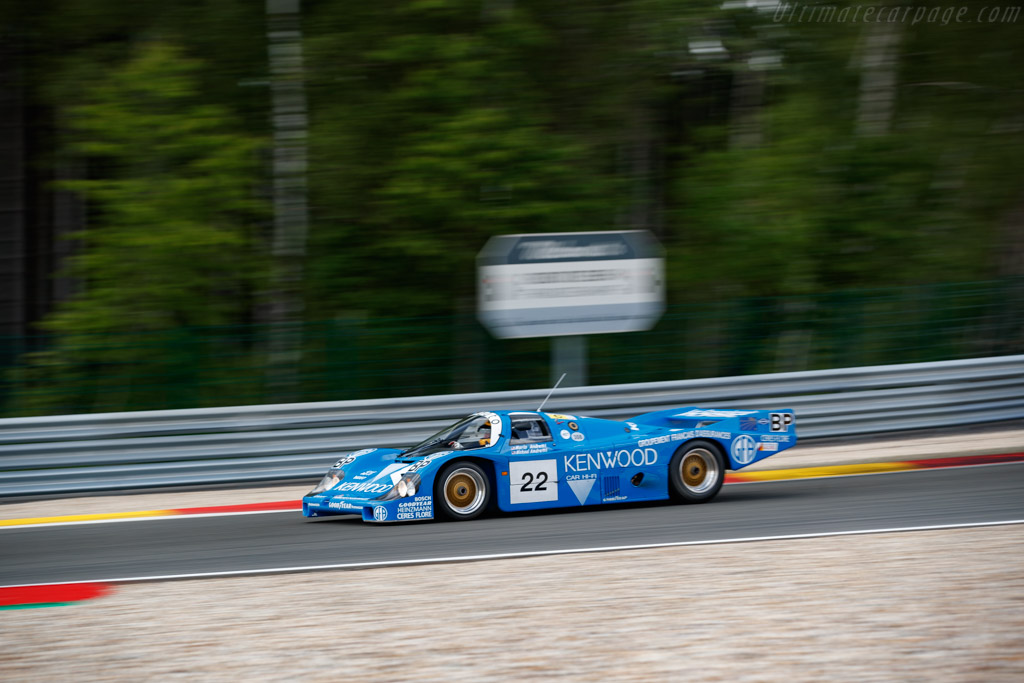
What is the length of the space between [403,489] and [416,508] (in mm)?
206

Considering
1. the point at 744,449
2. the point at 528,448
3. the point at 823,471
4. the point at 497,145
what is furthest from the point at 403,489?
the point at 497,145

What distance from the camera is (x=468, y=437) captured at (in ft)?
32.8

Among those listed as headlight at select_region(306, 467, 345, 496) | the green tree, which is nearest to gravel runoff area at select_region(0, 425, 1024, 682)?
headlight at select_region(306, 467, 345, 496)

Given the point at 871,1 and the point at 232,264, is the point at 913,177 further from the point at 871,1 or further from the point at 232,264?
the point at 232,264

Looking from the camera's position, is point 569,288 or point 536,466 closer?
point 536,466

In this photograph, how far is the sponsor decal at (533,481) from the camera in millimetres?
10008

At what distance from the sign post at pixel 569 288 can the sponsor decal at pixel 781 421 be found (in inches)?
162

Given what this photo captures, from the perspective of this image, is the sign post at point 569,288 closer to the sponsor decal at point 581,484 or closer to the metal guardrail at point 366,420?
the metal guardrail at point 366,420

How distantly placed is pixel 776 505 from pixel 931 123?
13092mm

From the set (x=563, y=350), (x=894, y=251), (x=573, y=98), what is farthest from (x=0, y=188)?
(x=894, y=251)

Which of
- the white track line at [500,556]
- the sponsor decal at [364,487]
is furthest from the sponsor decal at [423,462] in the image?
the white track line at [500,556]

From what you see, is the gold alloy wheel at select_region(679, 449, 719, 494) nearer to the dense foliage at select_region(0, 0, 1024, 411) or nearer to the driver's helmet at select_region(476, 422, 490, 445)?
the driver's helmet at select_region(476, 422, 490, 445)

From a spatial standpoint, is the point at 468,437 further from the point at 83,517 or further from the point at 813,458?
the point at 813,458

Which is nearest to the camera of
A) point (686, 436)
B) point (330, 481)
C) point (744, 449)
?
point (330, 481)
